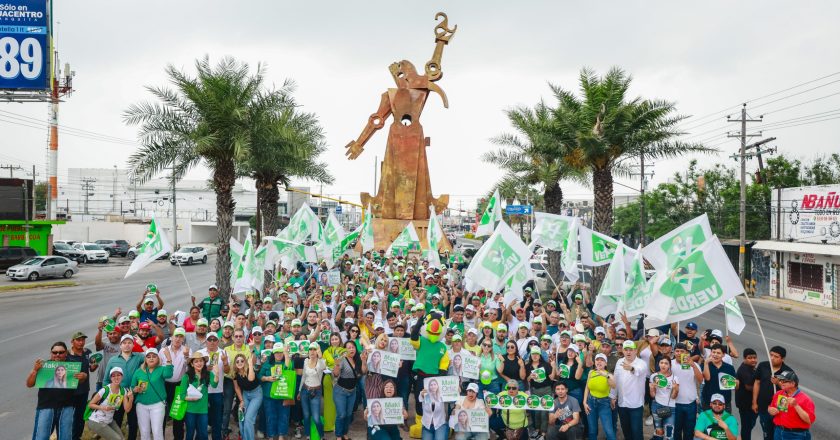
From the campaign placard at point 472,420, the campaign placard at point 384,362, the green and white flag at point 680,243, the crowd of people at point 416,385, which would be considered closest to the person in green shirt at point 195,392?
the crowd of people at point 416,385

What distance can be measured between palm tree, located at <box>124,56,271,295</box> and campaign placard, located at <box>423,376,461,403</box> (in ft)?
35.5

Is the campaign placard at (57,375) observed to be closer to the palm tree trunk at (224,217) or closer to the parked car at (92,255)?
the palm tree trunk at (224,217)

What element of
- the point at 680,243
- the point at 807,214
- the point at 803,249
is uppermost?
the point at 807,214

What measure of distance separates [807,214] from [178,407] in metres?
29.8

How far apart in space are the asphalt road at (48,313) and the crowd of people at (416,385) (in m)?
2.22

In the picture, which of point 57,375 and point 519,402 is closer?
point 57,375

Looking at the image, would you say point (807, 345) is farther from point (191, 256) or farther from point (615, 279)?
point (191, 256)

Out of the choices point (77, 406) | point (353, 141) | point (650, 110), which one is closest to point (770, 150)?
point (650, 110)

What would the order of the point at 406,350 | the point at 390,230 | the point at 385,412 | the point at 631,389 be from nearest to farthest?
the point at 385,412 < the point at 631,389 < the point at 406,350 < the point at 390,230

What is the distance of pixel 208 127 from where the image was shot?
674 inches

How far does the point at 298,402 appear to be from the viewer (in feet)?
29.1

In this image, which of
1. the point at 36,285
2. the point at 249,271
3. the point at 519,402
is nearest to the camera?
the point at 519,402

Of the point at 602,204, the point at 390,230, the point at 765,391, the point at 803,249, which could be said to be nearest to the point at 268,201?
the point at 390,230

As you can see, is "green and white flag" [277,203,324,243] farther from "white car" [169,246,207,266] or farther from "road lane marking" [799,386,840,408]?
"white car" [169,246,207,266]
